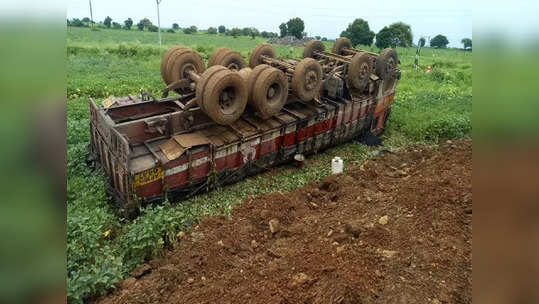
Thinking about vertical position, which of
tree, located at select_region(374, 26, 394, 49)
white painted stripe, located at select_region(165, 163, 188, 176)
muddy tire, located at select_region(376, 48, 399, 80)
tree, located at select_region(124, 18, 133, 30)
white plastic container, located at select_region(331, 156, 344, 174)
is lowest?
white plastic container, located at select_region(331, 156, 344, 174)

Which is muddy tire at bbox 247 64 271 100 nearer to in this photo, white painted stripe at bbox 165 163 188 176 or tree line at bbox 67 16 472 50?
white painted stripe at bbox 165 163 188 176

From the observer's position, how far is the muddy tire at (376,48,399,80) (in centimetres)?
1125

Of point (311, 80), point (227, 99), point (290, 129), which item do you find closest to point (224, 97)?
→ point (227, 99)

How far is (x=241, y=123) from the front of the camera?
8.68 meters

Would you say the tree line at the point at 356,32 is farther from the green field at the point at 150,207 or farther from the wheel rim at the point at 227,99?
the wheel rim at the point at 227,99

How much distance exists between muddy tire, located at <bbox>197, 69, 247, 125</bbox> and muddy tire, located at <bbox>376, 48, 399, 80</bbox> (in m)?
5.32

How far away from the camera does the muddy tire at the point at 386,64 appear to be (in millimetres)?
11250

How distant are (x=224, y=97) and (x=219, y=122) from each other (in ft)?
1.90

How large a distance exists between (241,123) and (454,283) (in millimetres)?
5609

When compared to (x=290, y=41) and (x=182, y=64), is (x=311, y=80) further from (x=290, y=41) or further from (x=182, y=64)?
(x=290, y=41)

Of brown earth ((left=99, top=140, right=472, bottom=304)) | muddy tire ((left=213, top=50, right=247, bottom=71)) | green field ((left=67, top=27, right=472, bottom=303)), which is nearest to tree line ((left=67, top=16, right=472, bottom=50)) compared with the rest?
green field ((left=67, top=27, right=472, bottom=303))

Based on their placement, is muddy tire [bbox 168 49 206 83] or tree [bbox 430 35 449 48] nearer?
muddy tire [bbox 168 49 206 83]
